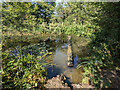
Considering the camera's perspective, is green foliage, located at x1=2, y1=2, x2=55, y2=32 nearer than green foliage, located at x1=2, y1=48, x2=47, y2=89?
No

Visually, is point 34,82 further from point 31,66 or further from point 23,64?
point 23,64

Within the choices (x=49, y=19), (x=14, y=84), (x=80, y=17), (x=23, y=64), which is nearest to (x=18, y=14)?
(x=23, y=64)

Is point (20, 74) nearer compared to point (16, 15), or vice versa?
point (20, 74)

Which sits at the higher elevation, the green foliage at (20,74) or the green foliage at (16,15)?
the green foliage at (16,15)

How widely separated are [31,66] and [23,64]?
0.33 meters

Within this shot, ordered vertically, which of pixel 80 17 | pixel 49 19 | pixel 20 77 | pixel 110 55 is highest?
pixel 49 19

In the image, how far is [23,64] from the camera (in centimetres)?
300

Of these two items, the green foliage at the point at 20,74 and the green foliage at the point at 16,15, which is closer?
the green foliage at the point at 20,74

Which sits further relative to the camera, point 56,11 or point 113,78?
point 56,11

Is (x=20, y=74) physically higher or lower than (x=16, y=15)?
lower

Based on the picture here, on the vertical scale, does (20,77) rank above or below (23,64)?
below

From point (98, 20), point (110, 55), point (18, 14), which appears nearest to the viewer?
point (110, 55)

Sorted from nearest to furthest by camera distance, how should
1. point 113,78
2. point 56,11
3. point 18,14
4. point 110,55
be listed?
point 113,78 → point 110,55 → point 18,14 → point 56,11

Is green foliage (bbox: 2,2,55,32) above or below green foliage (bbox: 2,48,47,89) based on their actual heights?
above
